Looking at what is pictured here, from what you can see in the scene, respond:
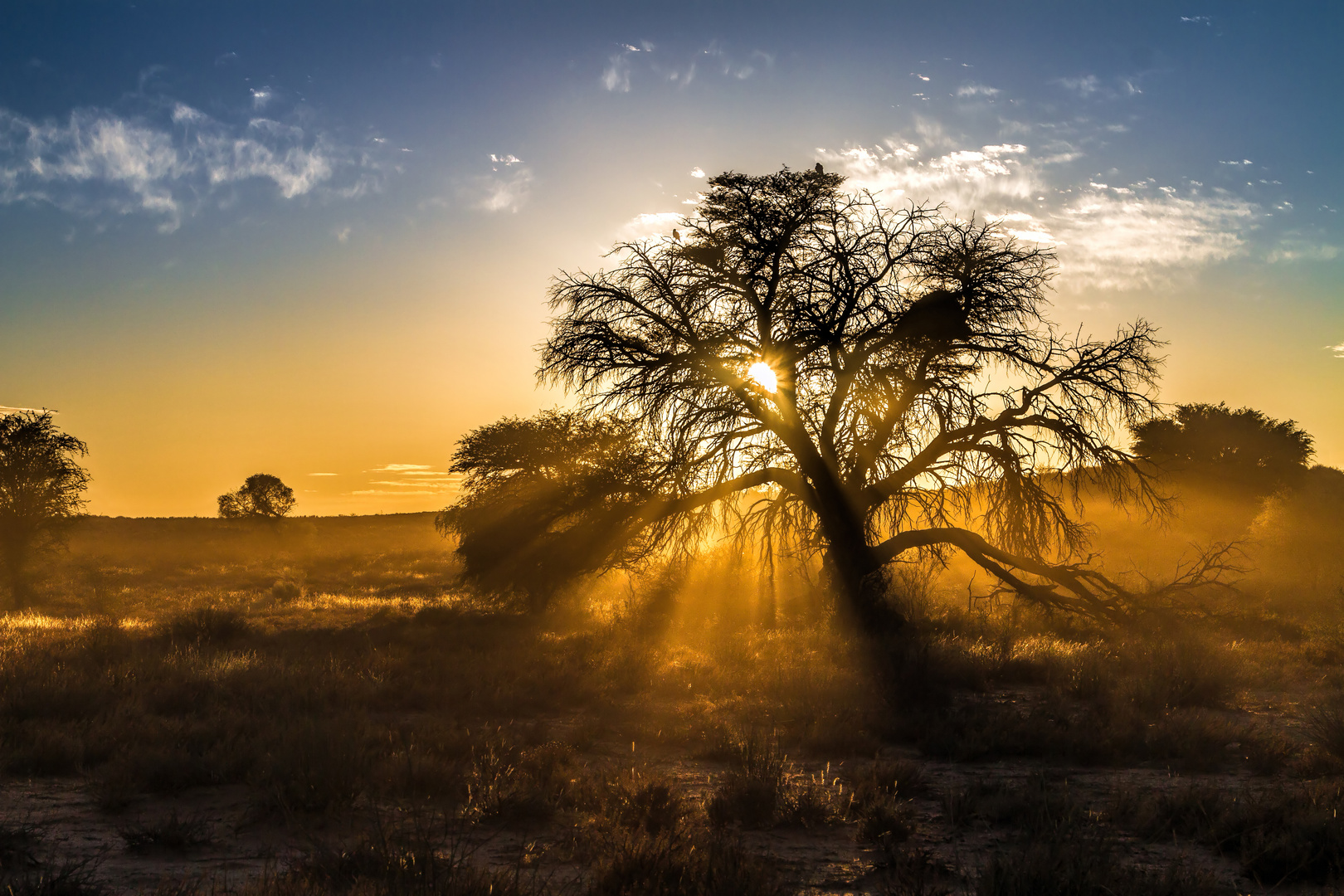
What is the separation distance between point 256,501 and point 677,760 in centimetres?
6863

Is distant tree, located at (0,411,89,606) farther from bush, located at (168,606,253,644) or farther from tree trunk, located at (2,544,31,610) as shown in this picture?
bush, located at (168,606,253,644)

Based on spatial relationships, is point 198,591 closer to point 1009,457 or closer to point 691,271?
point 691,271

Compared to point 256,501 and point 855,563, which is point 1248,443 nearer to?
point 855,563

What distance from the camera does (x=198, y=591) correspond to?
33531 millimetres

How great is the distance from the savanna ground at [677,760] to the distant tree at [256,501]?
5402 cm

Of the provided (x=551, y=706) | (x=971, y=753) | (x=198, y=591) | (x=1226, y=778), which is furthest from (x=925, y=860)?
(x=198, y=591)

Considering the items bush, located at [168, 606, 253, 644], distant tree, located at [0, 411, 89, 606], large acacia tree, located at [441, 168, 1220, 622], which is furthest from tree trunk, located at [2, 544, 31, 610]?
large acacia tree, located at [441, 168, 1220, 622]

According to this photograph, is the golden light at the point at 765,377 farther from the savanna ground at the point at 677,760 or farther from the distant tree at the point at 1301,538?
the distant tree at the point at 1301,538

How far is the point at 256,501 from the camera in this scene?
217ft

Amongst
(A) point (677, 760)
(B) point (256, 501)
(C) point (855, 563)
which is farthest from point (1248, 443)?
(B) point (256, 501)

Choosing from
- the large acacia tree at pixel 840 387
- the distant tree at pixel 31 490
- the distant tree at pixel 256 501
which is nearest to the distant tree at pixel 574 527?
the large acacia tree at pixel 840 387

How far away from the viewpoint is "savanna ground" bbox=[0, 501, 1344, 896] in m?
4.89

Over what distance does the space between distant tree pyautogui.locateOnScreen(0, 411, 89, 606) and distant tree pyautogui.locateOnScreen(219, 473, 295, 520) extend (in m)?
35.5

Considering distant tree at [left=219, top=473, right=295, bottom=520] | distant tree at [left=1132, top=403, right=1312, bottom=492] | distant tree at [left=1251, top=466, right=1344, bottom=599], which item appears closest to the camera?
distant tree at [left=1251, top=466, right=1344, bottom=599]
